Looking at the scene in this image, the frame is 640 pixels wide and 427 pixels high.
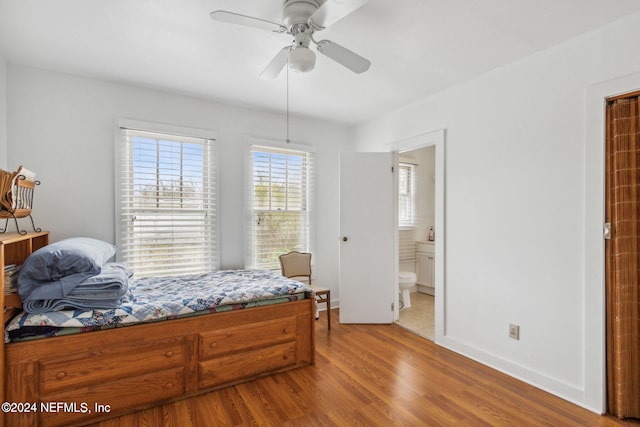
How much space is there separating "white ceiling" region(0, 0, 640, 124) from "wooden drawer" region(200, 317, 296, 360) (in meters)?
2.08

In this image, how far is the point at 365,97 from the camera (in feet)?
10.9

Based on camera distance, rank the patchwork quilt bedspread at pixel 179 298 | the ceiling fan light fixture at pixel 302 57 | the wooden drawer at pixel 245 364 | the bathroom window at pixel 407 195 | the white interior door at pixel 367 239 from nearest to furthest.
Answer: the ceiling fan light fixture at pixel 302 57, the patchwork quilt bedspread at pixel 179 298, the wooden drawer at pixel 245 364, the white interior door at pixel 367 239, the bathroom window at pixel 407 195

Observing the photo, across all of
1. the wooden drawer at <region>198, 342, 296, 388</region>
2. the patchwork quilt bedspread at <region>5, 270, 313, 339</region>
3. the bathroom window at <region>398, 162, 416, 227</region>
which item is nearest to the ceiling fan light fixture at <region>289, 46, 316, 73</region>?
the patchwork quilt bedspread at <region>5, 270, 313, 339</region>

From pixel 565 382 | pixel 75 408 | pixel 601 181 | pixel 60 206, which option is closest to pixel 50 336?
pixel 75 408

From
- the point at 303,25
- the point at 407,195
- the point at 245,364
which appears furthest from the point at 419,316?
the point at 303,25

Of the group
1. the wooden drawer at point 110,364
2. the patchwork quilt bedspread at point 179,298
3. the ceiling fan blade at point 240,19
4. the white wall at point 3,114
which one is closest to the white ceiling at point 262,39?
the white wall at point 3,114

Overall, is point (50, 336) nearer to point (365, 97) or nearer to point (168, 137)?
point (168, 137)

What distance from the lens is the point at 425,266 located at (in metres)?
4.88

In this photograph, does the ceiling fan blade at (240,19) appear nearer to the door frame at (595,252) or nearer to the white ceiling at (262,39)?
the white ceiling at (262,39)

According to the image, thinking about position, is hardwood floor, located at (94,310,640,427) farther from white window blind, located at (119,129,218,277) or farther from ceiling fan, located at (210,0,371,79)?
ceiling fan, located at (210,0,371,79)

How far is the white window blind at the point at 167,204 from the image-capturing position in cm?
303

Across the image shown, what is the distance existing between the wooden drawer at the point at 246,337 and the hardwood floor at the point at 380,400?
276 mm

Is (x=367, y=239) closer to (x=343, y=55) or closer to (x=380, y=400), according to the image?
(x=380, y=400)

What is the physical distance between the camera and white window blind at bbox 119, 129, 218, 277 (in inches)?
119
